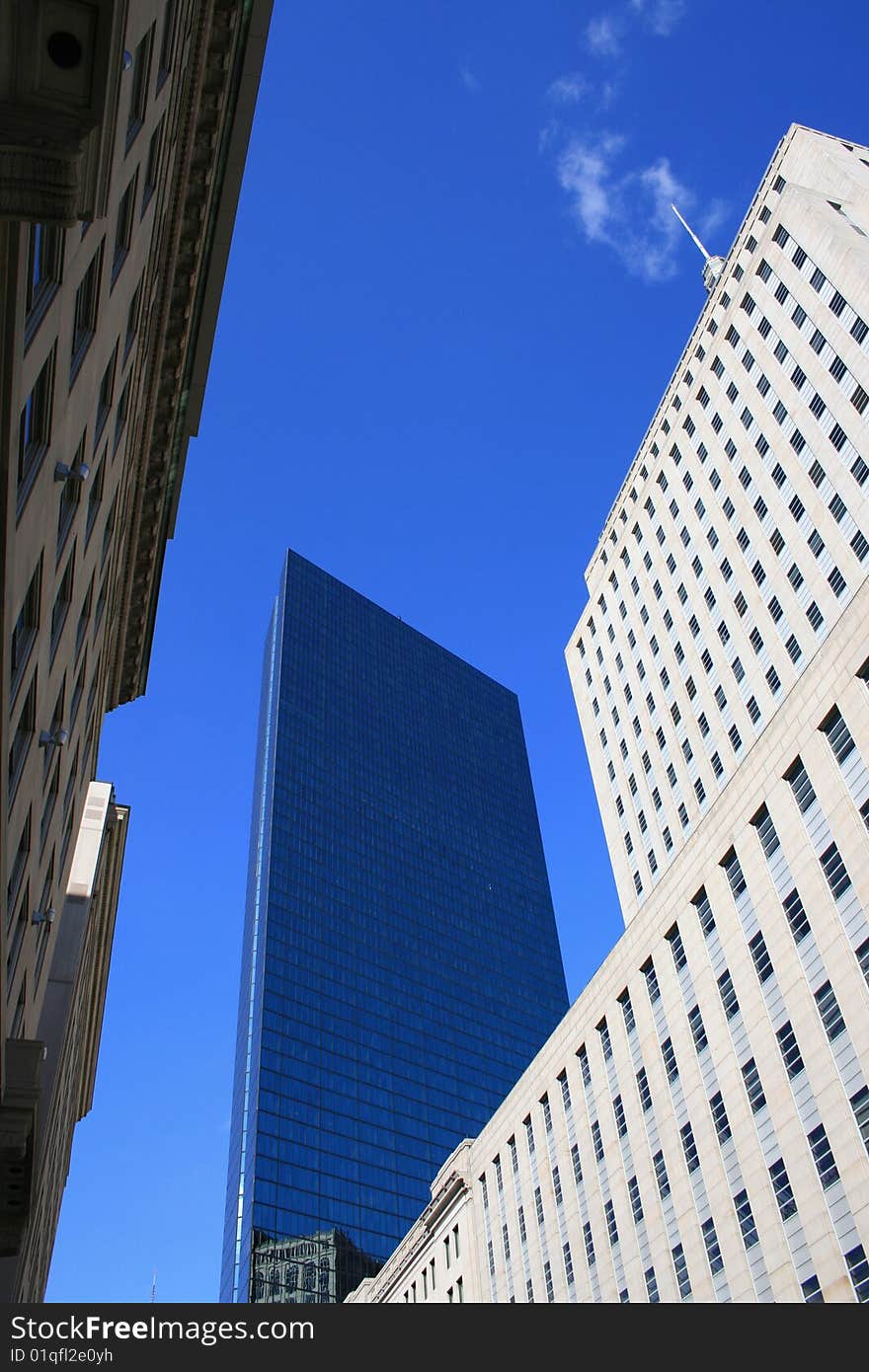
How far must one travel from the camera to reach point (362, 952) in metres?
140

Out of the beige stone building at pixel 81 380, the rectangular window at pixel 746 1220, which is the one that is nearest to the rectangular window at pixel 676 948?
the rectangular window at pixel 746 1220

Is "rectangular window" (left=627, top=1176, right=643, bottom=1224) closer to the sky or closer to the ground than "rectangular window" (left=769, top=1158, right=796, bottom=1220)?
closer to the sky

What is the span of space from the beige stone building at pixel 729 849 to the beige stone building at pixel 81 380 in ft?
86.9

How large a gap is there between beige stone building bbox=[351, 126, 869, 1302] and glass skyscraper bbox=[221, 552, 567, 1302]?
24.8 metres

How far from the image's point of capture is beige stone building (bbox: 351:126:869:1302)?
38.2 meters

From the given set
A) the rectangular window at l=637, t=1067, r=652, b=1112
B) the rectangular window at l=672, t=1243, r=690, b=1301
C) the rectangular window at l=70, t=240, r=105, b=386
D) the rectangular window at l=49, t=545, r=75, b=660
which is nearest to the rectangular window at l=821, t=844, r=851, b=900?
the rectangular window at l=637, t=1067, r=652, b=1112

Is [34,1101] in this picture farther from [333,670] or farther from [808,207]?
[333,670]

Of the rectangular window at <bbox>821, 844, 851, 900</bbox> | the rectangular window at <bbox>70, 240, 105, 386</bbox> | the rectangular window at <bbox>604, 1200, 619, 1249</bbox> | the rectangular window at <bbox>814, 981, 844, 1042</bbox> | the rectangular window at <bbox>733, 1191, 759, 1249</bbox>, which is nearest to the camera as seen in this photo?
the rectangular window at <bbox>70, 240, 105, 386</bbox>

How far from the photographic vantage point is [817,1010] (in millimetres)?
38062

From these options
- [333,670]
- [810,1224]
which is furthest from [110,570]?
[333,670]

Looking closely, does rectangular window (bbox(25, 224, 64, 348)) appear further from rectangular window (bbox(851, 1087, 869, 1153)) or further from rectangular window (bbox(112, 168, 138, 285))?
rectangular window (bbox(851, 1087, 869, 1153))

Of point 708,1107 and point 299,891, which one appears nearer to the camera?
point 708,1107

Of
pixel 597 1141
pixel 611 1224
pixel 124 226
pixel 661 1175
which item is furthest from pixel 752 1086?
pixel 124 226
